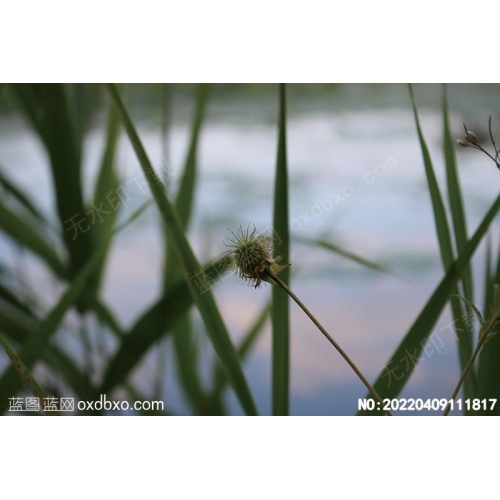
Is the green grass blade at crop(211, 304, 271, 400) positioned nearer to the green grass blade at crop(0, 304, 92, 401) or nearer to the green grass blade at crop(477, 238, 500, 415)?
the green grass blade at crop(0, 304, 92, 401)

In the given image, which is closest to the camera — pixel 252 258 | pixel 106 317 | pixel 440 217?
pixel 252 258

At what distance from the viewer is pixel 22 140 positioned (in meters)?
0.98

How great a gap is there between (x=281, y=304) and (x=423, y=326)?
202 millimetres

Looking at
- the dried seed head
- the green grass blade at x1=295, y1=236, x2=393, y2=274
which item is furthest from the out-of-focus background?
the dried seed head

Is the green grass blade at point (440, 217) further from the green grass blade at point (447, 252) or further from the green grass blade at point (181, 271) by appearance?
the green grass blade at point (181, 271)

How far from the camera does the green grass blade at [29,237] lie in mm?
956

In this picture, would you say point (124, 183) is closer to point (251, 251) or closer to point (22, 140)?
point (22, 140)

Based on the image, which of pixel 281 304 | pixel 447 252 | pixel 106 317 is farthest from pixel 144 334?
pixel 447 252

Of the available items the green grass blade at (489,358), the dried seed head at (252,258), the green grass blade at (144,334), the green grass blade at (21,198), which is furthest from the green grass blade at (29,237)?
the green grass blade at (489,358)

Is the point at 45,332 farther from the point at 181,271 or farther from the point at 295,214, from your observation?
the point at 295,214

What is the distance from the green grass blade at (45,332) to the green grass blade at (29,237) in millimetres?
64

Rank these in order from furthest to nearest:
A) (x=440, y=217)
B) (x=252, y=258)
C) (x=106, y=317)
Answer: (x=106, y=317), (x=440, y=217), (x=252, y=258)

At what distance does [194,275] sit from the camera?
0.87 meters
